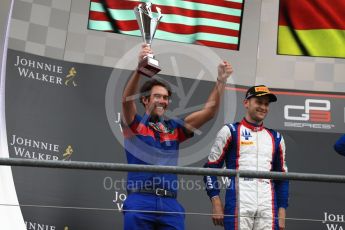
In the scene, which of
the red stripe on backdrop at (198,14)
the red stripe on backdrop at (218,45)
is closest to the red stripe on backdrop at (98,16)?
the red stripe on backdrop at (198,14)

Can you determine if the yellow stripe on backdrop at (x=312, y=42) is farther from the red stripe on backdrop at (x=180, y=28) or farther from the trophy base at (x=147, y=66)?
the trophy base at (x=147, y=66)

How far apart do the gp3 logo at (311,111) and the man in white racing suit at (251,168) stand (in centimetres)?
135

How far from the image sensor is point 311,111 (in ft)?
19.6

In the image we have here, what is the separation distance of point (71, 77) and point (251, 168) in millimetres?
1801

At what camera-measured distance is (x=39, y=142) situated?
542 centimetres

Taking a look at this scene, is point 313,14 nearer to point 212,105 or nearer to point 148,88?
point 212,105

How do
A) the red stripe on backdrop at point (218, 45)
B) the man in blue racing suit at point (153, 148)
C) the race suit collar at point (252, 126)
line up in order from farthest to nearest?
1. the red stripe on backdrop at point (218, 45)
2. the race suit collar at point (252, 126)
3. the man in blue racing suit at point (153, 148)

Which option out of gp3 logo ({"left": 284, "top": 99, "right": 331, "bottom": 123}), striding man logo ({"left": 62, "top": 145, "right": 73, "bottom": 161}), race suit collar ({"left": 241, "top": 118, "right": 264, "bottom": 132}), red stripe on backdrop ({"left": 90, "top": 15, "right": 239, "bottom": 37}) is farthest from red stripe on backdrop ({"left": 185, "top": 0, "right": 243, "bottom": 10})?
race suit collar ({"left": 241, "top": 118, "right": 264, "bottom": 132})

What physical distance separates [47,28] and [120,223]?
2192 mm

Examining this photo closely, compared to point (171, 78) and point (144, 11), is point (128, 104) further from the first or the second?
point (171, 78)

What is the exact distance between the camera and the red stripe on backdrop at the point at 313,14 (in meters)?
6.24

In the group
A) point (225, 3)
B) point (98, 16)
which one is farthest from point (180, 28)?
point (98, 16)

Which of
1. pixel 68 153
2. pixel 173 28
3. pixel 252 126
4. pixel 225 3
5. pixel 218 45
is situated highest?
pixel 225 3

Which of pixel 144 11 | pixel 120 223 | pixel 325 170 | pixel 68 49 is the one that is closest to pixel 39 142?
pixel 68 49
